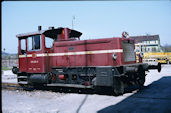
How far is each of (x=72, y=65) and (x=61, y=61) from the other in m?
0.70

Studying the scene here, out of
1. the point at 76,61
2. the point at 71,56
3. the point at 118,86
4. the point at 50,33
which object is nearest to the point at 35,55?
the point at 50,33

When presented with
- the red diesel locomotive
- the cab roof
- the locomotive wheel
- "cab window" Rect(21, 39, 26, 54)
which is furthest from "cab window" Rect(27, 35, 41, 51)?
the locomotive wheel

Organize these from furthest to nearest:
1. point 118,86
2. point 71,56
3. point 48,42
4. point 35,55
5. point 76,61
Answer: point 35,55, point 48,42, point 71,56, point 76,61, point 118,86

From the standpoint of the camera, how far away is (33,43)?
9.17 metres

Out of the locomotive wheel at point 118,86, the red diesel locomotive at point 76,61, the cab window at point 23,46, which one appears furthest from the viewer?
the cab window at point 23,46

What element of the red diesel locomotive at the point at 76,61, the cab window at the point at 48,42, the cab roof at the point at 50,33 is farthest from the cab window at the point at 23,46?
the cab window at the point at 48,42

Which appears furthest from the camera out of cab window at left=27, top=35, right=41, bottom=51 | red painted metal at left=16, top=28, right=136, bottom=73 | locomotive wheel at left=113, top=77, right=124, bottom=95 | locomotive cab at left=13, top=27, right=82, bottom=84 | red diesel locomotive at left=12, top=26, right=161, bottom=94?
cab window at left=27, top=35, right=41, bottom=51

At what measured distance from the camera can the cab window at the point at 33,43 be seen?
353 inches

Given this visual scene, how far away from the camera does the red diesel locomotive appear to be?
7141 millimetres

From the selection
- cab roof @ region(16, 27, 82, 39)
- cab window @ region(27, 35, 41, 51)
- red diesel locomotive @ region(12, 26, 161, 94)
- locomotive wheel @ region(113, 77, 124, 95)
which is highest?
cab roof @ region(16, 27, 82, 39)

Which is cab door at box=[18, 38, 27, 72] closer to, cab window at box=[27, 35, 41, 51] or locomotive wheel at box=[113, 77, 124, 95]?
cab window at box=[27, 35, 41, 51]

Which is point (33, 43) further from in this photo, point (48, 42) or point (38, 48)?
point (48, 42)

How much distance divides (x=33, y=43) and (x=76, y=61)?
108 inches

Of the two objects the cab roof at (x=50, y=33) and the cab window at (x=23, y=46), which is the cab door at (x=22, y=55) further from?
the cab roof at (x=50, y=33)
